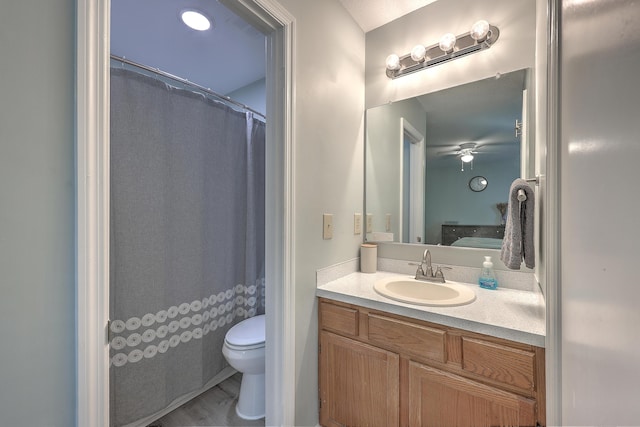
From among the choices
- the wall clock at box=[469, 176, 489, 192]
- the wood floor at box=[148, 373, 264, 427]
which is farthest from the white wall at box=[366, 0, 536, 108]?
the wood floor at box=[148, 373, 264, 427]

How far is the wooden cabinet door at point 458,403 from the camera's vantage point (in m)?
0.84

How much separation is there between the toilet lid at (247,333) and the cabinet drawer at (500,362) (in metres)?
1.08

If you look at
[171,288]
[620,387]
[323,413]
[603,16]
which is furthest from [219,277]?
[603,16]

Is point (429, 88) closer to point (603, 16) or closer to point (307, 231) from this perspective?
point (307, 231)

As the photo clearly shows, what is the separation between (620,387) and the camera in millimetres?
303

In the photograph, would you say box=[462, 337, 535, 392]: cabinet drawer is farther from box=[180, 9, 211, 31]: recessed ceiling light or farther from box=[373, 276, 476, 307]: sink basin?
box=[180, 9, 211, 31]: recessed ceiling light

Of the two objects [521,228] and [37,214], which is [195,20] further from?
[521,228]

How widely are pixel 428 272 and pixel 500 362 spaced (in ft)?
1.89

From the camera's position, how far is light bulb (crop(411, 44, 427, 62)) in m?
1.47

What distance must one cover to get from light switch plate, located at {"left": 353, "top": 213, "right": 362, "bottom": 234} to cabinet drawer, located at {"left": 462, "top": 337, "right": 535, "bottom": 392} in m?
0.84

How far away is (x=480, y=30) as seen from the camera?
1296mm

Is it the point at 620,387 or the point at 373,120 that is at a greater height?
the point at 373,120

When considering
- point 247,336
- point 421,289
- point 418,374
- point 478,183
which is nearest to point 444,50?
point 478,183

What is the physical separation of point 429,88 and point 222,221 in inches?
63.1
